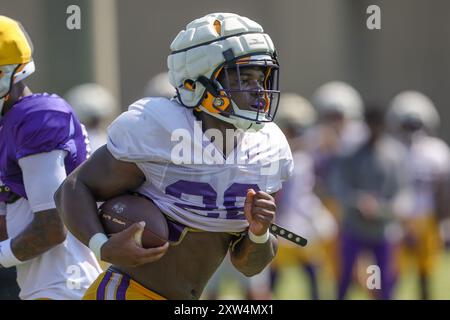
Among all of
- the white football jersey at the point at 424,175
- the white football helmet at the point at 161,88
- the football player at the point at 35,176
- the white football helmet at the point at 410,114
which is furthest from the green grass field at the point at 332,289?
the football player at the point at 35,176

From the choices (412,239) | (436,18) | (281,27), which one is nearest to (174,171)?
(412,239)

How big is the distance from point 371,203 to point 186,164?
5.39 m

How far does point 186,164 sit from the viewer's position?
4.03 m

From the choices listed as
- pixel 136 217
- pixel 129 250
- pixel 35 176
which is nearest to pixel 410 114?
pixel 35 176

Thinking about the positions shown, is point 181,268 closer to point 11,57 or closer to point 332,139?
point 11,57

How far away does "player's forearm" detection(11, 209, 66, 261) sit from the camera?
4.37m

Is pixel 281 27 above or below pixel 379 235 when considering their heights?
above

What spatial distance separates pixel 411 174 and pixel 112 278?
5963mm

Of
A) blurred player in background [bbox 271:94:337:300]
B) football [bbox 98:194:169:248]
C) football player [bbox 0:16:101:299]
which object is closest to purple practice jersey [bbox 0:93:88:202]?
football player [bbox 0:16:101:299]

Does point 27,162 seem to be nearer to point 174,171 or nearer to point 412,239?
point 174,171

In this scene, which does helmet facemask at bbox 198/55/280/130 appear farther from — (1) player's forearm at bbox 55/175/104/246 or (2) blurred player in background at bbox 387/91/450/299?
(2) blurred player in background at bbox 387/91/450/299

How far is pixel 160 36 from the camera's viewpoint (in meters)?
15.6

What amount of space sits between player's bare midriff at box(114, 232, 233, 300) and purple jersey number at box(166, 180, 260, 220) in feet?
0.34

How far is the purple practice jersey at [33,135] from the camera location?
434 cm
